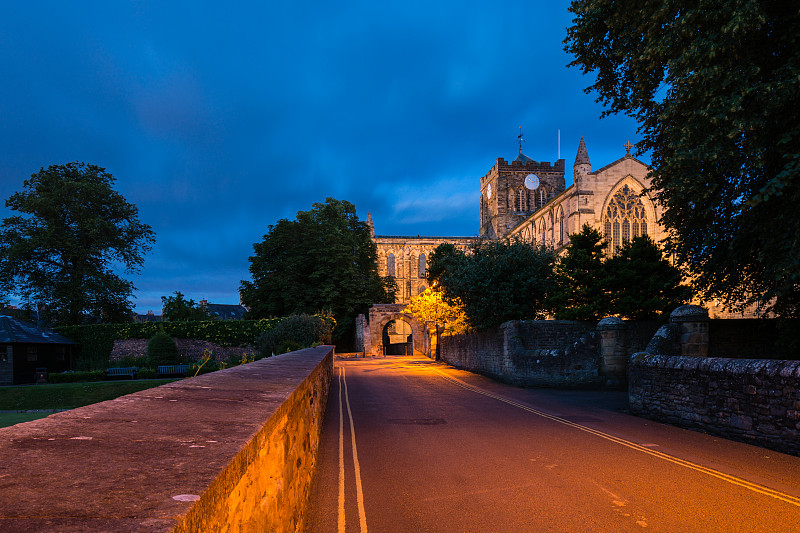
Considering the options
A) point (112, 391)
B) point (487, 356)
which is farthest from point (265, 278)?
point (487, 356)

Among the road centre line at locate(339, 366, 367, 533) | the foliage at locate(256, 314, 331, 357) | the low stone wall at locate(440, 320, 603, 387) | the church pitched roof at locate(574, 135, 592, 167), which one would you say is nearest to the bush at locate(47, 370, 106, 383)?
the foliage at locate(256, 314, 331, 357)

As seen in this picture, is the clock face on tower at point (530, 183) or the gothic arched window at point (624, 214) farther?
the clock face on tower at point (530, 183)

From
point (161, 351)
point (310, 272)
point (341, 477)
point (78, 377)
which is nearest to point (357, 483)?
point (341, 477)

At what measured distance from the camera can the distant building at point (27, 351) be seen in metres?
32.7

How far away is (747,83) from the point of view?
30.8 ft

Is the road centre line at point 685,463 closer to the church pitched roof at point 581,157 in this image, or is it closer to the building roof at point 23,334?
the building roof at point 23,334

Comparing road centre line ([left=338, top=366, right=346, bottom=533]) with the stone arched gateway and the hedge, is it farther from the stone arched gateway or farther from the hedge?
the stone arched gateway

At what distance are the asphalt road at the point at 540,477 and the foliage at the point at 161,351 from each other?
91.2 feet

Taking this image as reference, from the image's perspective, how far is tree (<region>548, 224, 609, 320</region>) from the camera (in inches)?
772

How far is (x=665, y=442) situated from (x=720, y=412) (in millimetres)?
1421

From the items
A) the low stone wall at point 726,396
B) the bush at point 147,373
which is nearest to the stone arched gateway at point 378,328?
the bush at point 147,373

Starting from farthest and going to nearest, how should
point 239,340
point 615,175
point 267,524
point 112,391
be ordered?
point 615,175 < point 239,340 < point 112,391 < point 267,524

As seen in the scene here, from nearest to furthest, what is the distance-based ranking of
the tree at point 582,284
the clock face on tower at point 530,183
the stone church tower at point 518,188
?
the tree at point 582,284 → the stone church tower at point 518,188 → the clock face on tower at point 530,183

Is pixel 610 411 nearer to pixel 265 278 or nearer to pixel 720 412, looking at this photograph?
pixel 720 412
